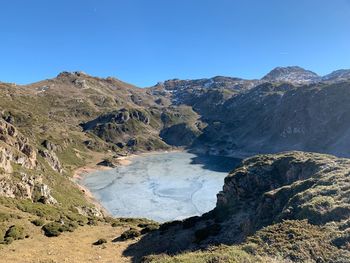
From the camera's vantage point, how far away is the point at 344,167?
42.4 meters

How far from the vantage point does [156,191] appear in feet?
477

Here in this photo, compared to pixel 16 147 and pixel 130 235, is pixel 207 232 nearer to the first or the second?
pixel 130 235

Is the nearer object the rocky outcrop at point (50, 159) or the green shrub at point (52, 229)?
the green shrub at point (52, 229)

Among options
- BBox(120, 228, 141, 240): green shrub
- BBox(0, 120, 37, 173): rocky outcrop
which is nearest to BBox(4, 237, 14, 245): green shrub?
BBox(120, 228, 141, 240): green shrub

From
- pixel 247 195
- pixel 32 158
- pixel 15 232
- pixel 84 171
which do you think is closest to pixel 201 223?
pixel 247 195

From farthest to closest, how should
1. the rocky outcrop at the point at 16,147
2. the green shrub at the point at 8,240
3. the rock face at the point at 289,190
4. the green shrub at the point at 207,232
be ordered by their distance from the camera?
the rocky outcrop at the point at 16,147 → the green shrub at the point at 207,232 → the green shrub at the point at 8,240 → the rock face at the point at 289,190

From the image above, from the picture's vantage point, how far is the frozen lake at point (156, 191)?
115125 mm

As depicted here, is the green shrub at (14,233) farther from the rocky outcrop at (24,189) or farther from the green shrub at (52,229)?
the rocky outcrop at (24,189)

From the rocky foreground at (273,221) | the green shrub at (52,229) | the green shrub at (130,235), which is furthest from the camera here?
the green shrub at (130,235)

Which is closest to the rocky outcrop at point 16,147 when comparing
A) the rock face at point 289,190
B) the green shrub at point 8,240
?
the green shrub at point 8,240

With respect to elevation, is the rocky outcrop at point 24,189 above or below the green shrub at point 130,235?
above

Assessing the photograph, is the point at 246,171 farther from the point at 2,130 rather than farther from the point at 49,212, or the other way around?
the point at 2,130

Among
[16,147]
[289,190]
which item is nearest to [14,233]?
[289,190]

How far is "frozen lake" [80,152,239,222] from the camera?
11512 cm
